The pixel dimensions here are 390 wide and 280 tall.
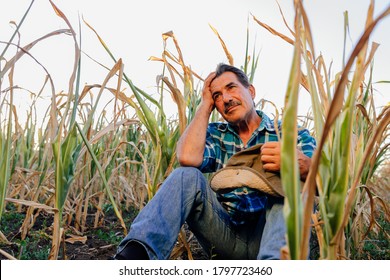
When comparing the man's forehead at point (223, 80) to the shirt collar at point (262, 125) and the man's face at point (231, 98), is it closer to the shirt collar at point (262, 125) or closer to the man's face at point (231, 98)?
the man's face at point (231, 98)

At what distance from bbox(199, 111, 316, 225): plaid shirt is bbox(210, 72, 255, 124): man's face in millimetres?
72

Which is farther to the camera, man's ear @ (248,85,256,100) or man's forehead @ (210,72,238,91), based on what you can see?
man's ear @ (248,85,256,100)

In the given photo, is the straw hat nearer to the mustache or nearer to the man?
the man

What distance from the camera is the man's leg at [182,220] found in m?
1.32

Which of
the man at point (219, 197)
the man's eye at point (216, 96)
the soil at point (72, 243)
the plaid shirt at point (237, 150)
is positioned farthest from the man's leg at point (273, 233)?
the man's eye at point (216, 96)

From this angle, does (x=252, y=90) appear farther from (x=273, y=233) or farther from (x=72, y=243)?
(x=72, y=243)

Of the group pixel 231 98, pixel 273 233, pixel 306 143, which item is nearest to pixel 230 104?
pixel 231 98

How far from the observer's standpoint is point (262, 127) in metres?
1.73

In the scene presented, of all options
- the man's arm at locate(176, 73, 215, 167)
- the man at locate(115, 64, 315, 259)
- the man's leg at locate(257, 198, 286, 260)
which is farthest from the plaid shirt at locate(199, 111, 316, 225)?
the man's leg at locate(257, 198, 286, 260)

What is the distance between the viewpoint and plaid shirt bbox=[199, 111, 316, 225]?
5.13 ft
